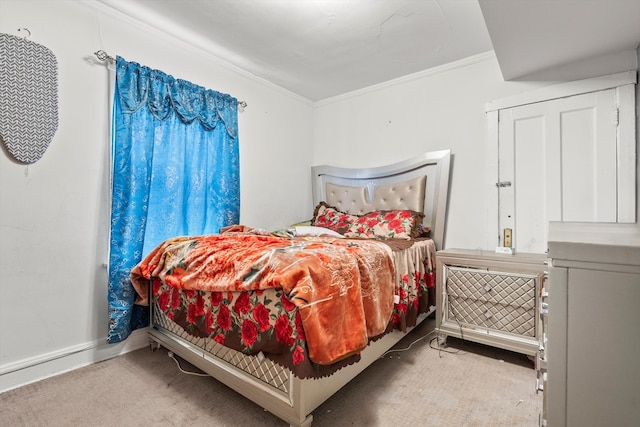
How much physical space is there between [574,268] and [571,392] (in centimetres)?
29

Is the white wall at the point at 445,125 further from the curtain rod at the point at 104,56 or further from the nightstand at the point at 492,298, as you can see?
the curtain rod at the point at 104,56

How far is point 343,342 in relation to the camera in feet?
4.36

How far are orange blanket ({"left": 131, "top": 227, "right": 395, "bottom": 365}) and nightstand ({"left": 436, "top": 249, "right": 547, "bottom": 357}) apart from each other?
2.21 feet

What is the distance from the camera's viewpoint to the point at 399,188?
122 inches

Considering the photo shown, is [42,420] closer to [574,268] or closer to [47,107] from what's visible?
[47,107]

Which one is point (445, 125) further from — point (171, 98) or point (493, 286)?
point (171, 98)

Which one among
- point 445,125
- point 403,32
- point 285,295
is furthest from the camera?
point 445,125

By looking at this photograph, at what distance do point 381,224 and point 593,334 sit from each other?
2067 mm

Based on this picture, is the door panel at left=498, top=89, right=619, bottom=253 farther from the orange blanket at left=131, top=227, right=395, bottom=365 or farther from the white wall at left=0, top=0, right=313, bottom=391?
the white wall at left=0, top=0, right=313, bottom=391

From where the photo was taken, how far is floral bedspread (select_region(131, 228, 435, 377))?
1253 mm

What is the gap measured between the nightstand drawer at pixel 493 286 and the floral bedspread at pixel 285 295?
16.0 inches

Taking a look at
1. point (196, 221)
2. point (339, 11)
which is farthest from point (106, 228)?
point (339, 11)

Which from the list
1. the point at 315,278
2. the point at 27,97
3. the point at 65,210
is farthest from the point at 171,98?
the point at 315,278

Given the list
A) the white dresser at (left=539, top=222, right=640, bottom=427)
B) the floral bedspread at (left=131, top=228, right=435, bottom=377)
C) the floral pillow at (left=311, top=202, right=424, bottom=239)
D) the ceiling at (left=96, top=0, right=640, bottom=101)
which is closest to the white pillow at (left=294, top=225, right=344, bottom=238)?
the floral pillow at (left=311, top=202, right=424, bottom=239)
